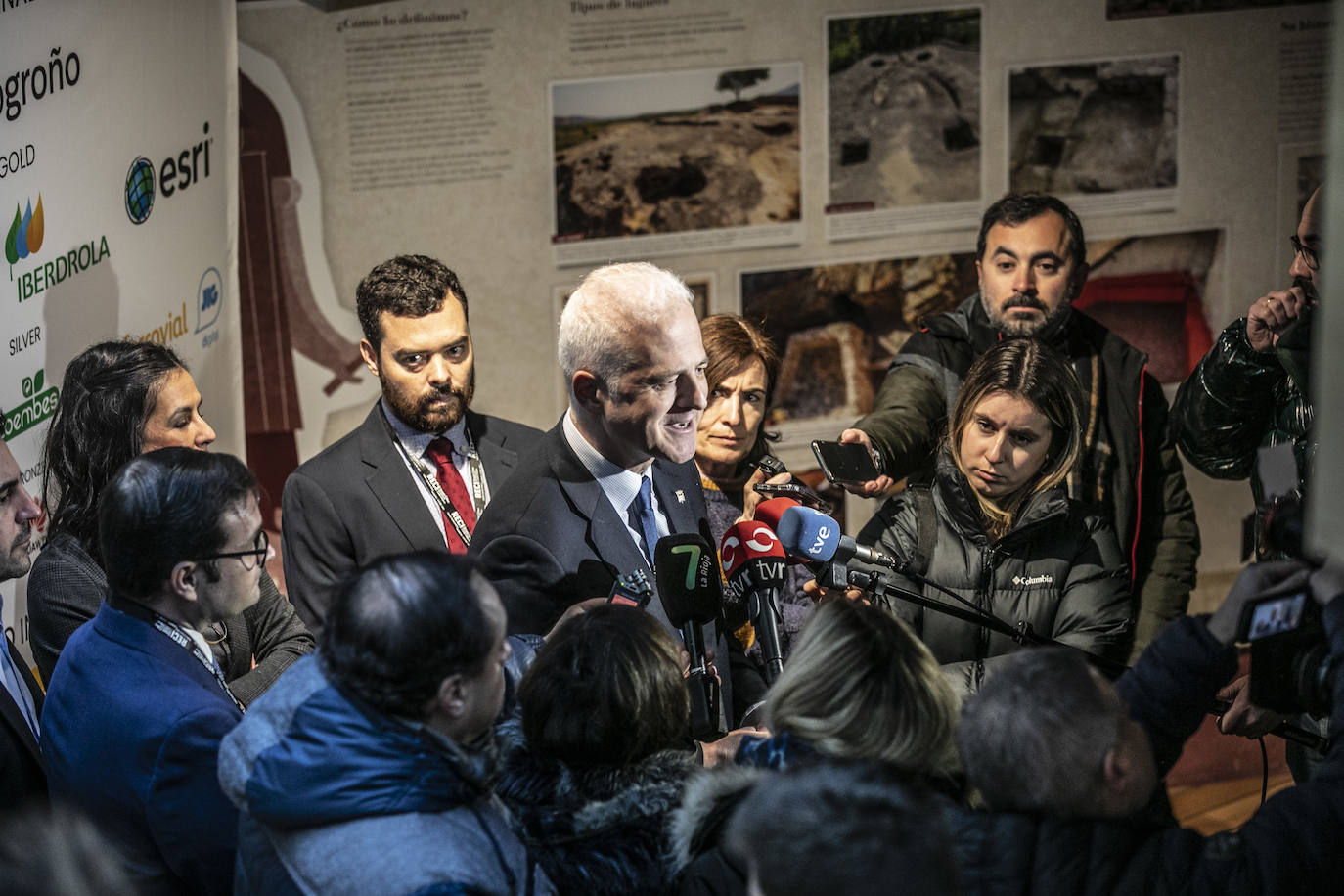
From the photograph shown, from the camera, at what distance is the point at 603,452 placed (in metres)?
2.55

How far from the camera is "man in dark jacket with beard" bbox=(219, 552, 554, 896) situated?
1.62 metres

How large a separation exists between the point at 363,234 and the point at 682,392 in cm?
232

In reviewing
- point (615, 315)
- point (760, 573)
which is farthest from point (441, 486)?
point (760, 573)

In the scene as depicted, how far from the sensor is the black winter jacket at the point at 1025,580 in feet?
8.96

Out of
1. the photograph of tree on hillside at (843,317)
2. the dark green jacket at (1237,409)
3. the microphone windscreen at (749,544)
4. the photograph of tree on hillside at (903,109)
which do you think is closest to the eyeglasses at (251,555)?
the microphone windscreen at (749,544)

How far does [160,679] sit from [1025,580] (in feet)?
5.66

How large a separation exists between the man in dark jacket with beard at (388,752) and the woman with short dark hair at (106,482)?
1.14 m

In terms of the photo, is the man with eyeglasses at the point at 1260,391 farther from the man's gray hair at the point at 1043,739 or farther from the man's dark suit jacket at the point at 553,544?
the man's dark suit jacket at the point at 553,544

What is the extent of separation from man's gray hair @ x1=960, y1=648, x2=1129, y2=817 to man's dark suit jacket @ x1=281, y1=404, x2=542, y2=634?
1797 mm

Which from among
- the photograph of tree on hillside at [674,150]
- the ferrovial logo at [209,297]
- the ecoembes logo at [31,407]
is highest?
the photograph of tree on hillside at [674,150]

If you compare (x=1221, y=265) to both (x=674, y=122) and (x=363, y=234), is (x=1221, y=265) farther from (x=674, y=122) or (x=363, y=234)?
(x=363, y=234)

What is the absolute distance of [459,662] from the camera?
1698 mm

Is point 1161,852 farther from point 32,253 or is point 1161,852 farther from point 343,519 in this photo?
point 32,253

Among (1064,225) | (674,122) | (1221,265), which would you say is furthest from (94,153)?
(1221,265)
